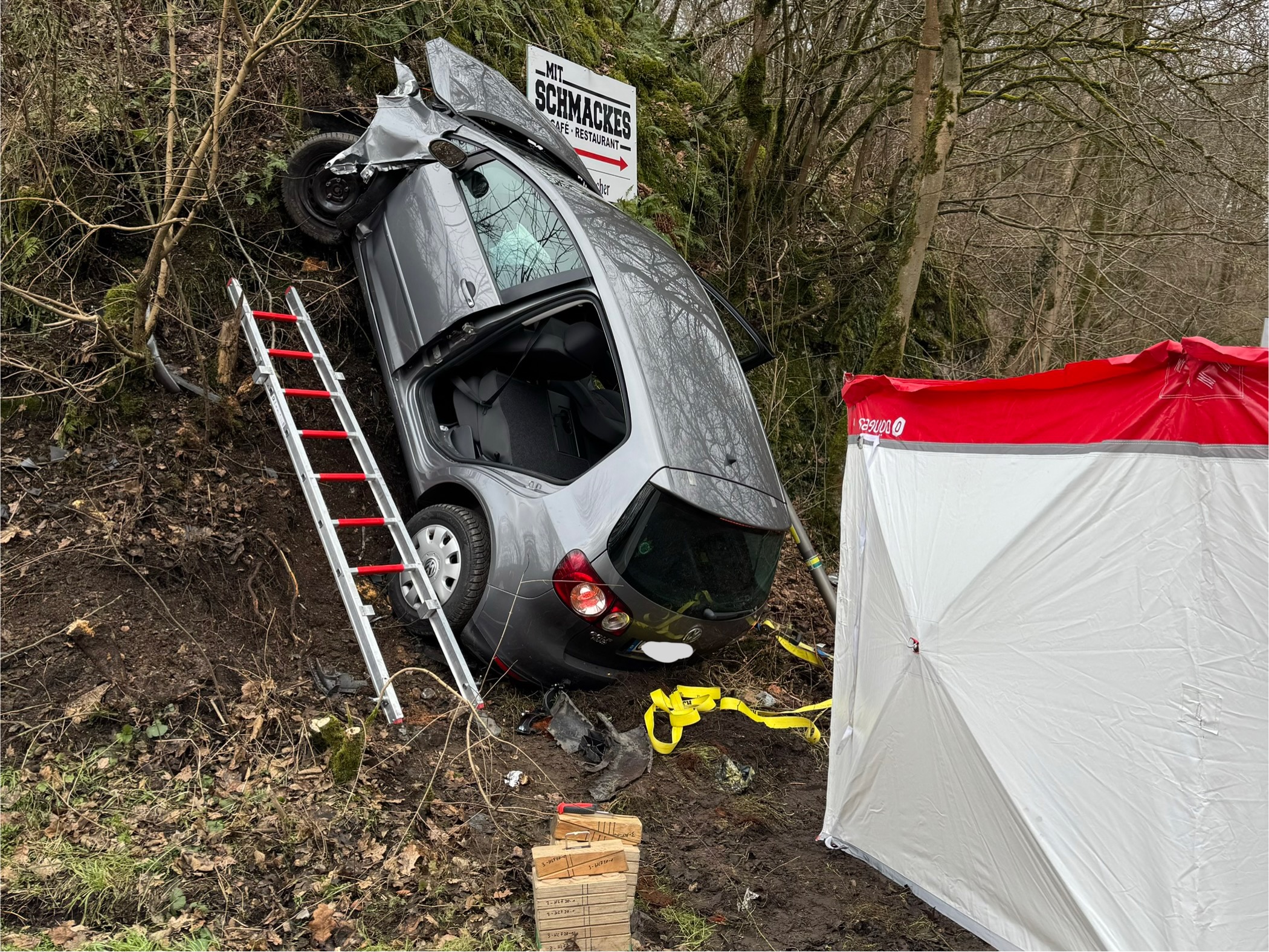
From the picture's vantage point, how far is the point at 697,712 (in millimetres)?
5109

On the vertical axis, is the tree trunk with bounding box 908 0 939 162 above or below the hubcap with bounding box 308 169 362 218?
above

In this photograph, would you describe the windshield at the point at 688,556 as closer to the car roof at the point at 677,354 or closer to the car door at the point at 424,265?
the car roof at the point at 677,354

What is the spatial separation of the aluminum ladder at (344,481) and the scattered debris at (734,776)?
53.8 inches

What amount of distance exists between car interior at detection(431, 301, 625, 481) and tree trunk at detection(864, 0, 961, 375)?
3.11 m

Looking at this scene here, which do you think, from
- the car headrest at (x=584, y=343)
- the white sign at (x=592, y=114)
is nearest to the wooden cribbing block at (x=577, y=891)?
the car headrest at (x=584, y=343)

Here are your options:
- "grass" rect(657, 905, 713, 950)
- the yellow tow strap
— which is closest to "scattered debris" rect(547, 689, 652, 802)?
the yellow tow strap

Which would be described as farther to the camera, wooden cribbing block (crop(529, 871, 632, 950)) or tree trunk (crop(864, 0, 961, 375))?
tree trunk (crop(864, 0, 961, 375))

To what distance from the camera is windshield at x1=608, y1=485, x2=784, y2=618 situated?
177 inches

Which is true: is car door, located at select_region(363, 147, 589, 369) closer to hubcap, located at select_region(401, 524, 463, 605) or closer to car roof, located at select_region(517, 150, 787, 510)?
car roof, located at select_region(517, 150, 787, 510)

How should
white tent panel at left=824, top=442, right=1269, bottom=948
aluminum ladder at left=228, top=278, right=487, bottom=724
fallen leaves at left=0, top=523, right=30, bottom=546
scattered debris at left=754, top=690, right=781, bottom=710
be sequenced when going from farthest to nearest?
scattered debris at left=754, top=690, right=781, bottom=710 < aluminum ladder at left=228, top=278, right=487, bottom=724 < fallen leaves at left=0, top=523, right=30, bottom=546 < white tent panel at left=824, top=442, right=1269, bottom=948

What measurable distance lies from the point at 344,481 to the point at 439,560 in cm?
116

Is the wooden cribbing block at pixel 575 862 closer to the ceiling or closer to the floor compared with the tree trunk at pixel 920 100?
closer to the floor

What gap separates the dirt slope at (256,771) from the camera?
10.3 ft

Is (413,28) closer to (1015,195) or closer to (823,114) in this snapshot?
(823,114)
